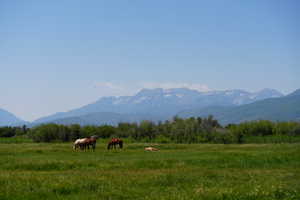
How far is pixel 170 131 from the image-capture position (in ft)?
295

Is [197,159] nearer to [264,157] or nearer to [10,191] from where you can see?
[264,157]

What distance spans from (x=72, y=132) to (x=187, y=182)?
2815 inches

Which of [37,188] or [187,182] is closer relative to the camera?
[37,188]

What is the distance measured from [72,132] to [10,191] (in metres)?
73.0

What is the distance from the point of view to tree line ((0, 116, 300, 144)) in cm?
8331

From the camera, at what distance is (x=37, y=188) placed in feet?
49.1

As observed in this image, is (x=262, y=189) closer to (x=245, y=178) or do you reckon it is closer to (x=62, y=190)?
(x=245, y=178)

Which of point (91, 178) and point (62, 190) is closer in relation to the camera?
point (62, 190)

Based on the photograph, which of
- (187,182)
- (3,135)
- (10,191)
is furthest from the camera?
(3,135)

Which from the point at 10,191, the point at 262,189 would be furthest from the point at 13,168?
the point at 262,189

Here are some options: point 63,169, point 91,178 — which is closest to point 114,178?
point 91,178

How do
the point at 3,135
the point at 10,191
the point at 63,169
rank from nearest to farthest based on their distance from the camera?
the point at 10,191
the point at 63,169
the point at 3,135

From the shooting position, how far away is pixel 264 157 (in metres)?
29.9

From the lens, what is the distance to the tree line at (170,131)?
8331 cm
